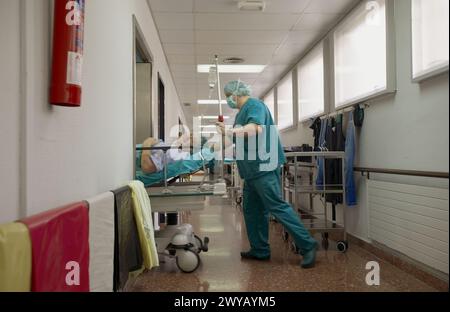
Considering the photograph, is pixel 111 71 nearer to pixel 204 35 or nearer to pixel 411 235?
pixel 411 235

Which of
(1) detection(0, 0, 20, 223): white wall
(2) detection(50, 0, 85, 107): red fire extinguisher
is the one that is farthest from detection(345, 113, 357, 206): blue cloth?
(1) detection(0, 0, 20, 223): white wall

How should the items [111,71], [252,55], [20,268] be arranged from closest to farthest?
1. [20,268]
2. [111,71]
3. [252,55]

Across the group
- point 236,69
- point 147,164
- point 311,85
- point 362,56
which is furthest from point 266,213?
point 236,69

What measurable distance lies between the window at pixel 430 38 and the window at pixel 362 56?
0.32 meters

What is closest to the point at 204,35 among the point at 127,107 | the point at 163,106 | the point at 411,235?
the point at 163,106

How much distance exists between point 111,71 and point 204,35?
1.69 m

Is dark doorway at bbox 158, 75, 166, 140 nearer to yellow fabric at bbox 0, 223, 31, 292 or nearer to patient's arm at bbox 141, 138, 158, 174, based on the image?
patient's arm at bbox 141, 138, 158, 174

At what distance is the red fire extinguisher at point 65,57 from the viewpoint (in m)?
0.85

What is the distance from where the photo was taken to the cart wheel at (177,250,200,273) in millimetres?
1794

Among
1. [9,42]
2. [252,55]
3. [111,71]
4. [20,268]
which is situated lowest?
[20,268]

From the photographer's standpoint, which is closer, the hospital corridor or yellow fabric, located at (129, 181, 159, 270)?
the hospital corridor

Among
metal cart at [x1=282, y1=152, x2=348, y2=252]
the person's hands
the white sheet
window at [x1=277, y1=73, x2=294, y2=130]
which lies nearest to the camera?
the white sheet

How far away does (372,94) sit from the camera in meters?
1.40

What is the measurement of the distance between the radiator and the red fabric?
724 mm
